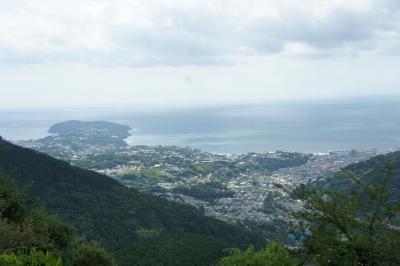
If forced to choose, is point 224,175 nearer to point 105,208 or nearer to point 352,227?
point 105,208

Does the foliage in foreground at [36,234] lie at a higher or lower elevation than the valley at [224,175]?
higher

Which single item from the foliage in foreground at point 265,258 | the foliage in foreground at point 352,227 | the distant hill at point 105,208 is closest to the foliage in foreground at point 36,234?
the foliage in foreground at point 265,258

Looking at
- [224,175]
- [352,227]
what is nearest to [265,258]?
[352,227]

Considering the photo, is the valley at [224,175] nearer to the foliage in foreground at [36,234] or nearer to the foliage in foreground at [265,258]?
the foliage in foreground at [36,234]

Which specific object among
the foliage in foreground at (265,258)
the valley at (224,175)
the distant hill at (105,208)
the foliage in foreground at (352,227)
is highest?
the foliage in foreground at (352,227)

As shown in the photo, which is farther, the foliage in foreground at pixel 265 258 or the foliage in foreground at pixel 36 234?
the foliage in foreground at pixel 265 258

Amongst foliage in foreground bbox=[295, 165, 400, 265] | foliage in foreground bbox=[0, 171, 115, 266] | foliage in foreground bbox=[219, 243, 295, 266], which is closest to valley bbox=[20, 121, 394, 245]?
foliage in foreground bbox=[0, 171, 115, 266]

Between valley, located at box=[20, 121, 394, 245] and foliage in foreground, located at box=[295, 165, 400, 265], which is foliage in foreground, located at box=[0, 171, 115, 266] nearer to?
foliage in foreground, located at box=[295, 165, 400, 265]

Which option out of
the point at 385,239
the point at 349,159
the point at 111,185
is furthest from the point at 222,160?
the point at 385,239
